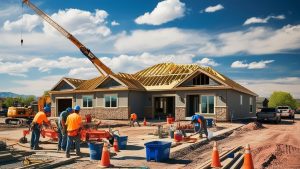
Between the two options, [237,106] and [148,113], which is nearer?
[237,106]

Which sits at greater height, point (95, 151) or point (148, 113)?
point (148, 113)

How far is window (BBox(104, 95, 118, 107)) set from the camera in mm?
36500

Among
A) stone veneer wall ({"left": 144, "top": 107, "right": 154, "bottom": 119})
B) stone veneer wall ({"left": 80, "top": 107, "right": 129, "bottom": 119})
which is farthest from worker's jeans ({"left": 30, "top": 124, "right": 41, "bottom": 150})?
stone veneer wall ({"left": 144, "top": 107, "right": 154, "bottom": 119})

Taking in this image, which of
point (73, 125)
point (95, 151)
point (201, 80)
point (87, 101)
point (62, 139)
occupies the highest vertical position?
point (201, 80)

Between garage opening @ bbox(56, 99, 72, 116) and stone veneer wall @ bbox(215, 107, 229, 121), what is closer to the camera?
stone veneer wall @ bbox(215, 107, 229, 121)

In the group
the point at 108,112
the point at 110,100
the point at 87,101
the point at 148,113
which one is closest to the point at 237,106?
the point at 148,113

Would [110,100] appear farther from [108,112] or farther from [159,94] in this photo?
[159,94]

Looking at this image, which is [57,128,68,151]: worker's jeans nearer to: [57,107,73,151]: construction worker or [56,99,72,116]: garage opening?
[57,107,73,151]: construction worker

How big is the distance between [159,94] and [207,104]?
596 centimetres

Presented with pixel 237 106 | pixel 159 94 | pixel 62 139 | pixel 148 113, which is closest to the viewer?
pixel 62 139

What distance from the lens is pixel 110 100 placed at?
36.9 m

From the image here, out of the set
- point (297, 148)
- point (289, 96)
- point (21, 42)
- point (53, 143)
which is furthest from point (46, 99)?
point (289, 96)

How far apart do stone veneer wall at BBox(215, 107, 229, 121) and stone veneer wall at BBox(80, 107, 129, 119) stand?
9.44 m

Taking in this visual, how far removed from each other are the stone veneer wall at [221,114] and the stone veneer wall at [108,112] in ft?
31.0
